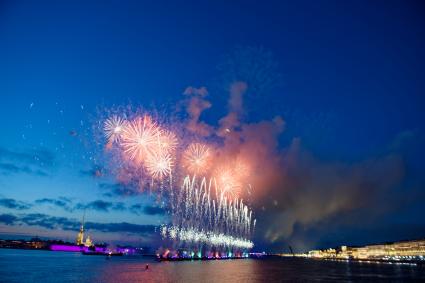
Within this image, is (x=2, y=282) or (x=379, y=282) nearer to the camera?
(x=2, y=282)

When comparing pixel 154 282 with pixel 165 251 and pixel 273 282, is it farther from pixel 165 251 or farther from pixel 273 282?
pixel 165 251

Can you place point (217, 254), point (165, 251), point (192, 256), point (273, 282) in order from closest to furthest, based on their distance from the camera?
point (273, 282) → point (165, 251) → point (192, 256) → point (217, 254)

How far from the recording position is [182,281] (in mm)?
55219

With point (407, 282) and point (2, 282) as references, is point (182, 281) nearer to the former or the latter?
point (2, 282)

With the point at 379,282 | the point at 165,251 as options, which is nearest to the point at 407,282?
the point at 379,282

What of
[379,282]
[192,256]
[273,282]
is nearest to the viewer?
[273,282]

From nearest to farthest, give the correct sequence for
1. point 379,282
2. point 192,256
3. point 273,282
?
point 273,282
point 379,282
point 192,256

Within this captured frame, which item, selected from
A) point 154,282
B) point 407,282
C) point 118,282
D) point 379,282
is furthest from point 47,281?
point 407,282

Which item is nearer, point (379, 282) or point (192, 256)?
point (379, 282)

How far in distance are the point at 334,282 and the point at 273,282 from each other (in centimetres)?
1092

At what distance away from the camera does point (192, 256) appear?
173m

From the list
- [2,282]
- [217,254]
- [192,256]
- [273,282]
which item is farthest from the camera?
[217,254]

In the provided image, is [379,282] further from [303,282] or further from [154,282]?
[154,282]

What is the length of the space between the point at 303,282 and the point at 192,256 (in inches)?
4790
